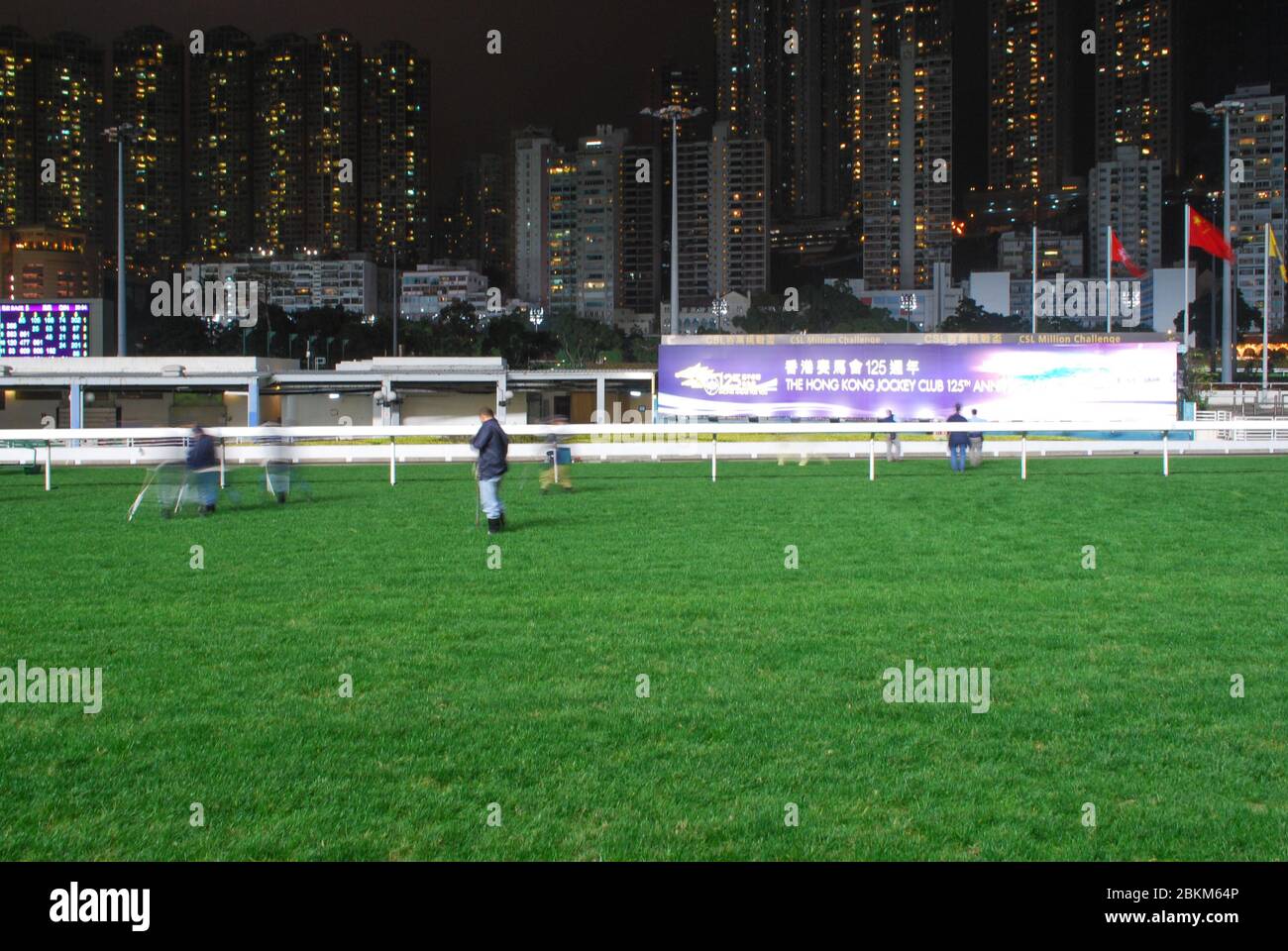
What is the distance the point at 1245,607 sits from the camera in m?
9.49

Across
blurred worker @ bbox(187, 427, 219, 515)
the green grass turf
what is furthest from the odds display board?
the green grass turf

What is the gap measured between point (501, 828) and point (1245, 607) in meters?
6.80

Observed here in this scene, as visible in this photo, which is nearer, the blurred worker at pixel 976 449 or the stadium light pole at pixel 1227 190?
the blurred worker at pixel 976 449

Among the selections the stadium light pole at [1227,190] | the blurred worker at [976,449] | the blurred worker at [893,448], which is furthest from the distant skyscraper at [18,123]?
the blurred worker at [976,449]

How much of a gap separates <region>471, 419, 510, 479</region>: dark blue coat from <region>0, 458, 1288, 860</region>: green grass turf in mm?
774

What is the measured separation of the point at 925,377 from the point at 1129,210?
168 m

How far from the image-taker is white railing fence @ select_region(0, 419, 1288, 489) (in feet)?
75.8

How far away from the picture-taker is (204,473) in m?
16.6

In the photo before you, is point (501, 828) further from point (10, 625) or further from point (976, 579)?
point (976, 579)

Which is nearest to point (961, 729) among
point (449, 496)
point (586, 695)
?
point (586, 695)

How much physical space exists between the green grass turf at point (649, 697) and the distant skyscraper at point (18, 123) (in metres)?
201

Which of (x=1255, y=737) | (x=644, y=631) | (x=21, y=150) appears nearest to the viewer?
(x=1255, y=737)

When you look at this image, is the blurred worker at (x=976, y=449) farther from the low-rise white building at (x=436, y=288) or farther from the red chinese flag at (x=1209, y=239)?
the low-rise white building at (x=436, y=288)

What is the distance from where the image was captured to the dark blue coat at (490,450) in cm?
1412
